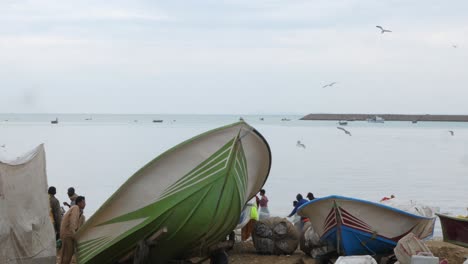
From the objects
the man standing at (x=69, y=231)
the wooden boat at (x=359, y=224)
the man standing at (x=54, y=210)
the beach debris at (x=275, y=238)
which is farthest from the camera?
the beach debris at (x=275, y=238)

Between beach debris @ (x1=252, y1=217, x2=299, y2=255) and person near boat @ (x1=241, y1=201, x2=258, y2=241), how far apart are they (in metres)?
0.40

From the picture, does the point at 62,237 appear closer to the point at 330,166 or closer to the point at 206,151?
the point at 206,151

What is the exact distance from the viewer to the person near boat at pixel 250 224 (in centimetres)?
1495

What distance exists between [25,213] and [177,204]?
2324 mm

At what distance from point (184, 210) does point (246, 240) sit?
4585 mm

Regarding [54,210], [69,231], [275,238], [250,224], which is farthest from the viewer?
[250,224]

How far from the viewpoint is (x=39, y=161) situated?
483 inches

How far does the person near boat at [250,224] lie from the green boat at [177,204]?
293 cm

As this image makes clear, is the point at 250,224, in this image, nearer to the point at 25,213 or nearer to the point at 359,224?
→ the point at 359,224

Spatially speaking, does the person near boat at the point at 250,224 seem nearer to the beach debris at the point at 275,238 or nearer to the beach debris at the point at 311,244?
the beach debris at the point at 275,238

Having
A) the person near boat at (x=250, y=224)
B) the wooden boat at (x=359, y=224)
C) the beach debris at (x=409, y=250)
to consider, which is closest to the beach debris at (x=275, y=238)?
the person near boat at (x=250, y=224)

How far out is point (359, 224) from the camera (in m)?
13.0

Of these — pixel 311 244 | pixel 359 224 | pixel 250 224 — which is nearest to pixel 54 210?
pixel 250 224

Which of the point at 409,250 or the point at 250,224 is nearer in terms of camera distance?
the point at 409,250
